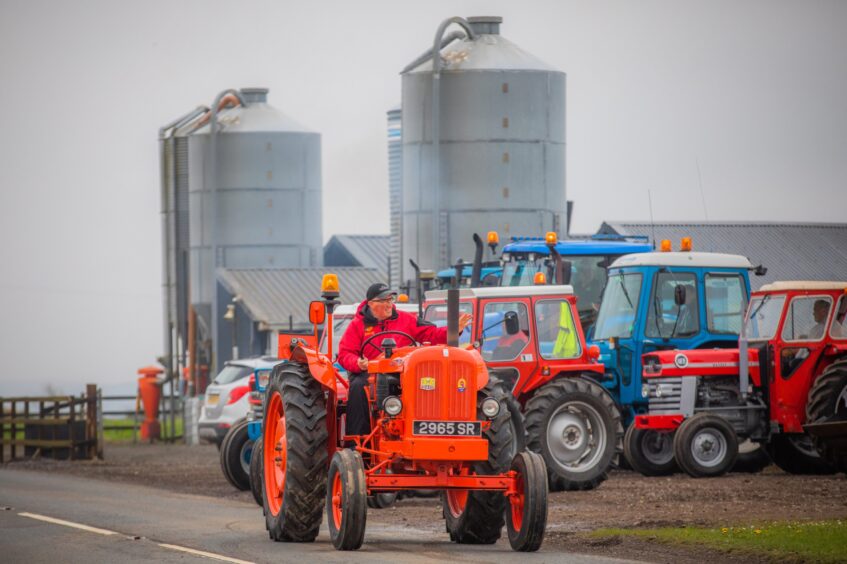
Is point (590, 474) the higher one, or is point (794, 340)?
point (794, 340)

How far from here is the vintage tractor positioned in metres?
20.7

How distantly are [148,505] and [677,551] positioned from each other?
25.8 ft

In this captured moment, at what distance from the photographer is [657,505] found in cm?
1794

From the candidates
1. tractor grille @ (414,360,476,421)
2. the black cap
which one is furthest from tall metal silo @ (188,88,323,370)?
tractor grille @ (414,360,476,421)

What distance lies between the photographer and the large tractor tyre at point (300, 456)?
1441 cm

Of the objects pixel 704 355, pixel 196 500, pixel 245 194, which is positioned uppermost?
pixel 245 194

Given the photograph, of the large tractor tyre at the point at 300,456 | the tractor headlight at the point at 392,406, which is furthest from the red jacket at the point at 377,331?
the tractor headlight at the point at 392,406

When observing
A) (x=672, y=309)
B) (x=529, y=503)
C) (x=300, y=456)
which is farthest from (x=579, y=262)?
(x=529, y=503)

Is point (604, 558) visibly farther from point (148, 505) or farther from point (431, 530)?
point (148, 505)

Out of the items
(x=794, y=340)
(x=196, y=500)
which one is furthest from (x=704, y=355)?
(x=196, y=500)

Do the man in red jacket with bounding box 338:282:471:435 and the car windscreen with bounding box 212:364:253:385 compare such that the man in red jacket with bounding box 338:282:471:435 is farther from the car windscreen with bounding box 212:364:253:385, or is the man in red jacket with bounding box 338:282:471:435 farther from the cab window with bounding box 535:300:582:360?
the car windscreen with bounding box 212:364:253:385

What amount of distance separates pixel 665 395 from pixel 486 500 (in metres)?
→ 8.71

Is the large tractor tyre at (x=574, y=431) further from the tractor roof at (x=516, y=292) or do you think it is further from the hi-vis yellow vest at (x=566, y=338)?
the tractor roof at (x=516, y=292)

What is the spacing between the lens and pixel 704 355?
904 inches
